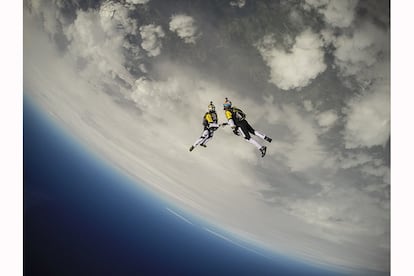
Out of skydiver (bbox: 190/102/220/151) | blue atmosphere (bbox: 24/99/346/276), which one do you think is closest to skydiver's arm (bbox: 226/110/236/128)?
skydiver (bbox: 190/102/220/151)

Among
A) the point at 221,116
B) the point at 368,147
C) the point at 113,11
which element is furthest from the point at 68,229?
the point at 368,147

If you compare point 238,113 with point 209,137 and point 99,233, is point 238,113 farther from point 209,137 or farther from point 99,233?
point 99,233

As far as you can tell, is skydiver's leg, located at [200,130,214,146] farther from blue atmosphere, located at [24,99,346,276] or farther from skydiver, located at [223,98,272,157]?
blue atmosphere, located at [24,99,346,276]

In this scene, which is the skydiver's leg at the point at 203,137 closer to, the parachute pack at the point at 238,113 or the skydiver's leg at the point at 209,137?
the skydiver's leg at the point at 209,137

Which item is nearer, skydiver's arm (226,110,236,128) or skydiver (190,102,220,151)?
skydiver's arm (226,110,236,128)

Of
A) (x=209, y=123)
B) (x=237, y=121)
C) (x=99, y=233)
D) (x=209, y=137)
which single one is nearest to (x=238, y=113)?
(x=237, y=121)

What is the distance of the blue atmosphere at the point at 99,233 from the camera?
18.0 feet

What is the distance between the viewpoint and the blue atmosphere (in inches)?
216

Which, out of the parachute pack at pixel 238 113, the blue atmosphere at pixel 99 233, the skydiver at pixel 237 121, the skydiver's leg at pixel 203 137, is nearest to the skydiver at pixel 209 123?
the skydiver's leg at pixel 203 137

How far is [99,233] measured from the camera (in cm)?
565

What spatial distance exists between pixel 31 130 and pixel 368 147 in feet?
22.5

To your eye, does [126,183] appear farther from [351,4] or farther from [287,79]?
[351,4]

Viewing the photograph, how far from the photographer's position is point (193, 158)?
519 cm

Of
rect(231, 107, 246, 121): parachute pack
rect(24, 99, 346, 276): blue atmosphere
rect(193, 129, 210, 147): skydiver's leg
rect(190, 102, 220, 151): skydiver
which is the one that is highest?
rect(231, 107, 246, 121): parachute pack
